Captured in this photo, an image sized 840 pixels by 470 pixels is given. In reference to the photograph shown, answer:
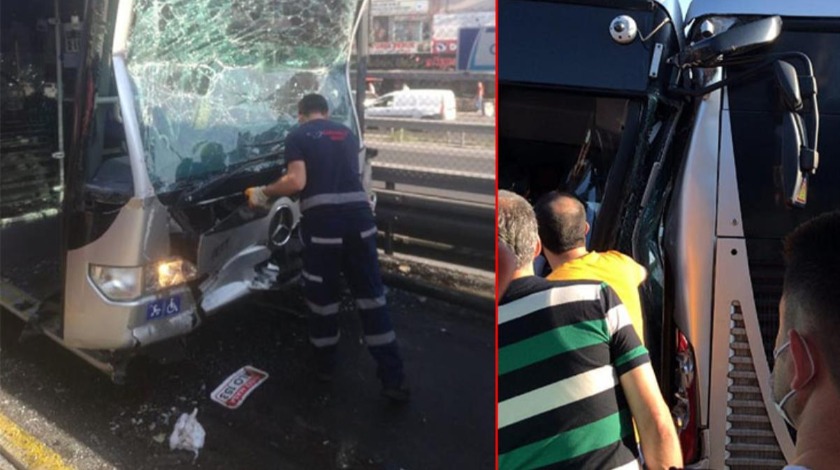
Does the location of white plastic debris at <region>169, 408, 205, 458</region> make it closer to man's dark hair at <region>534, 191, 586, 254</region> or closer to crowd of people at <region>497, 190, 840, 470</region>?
crowd of people at <region>497, 190, 840, 470</region>

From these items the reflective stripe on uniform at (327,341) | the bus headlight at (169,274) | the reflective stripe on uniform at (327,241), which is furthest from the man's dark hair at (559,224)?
the bus headlight at (169,274)

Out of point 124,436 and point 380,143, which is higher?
point 380,143

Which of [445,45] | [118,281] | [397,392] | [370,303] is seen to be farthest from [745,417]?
[118,281]


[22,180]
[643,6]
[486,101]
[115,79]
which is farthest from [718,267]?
[22,180]

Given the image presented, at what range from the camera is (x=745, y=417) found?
194cm

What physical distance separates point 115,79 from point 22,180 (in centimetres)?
118

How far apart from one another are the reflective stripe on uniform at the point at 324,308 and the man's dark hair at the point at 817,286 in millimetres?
1036

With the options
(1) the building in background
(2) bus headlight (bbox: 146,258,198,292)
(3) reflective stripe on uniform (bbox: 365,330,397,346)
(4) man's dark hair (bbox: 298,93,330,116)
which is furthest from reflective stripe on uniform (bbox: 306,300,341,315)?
(1) the building in background

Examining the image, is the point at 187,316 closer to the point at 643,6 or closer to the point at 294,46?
the point at 294,46

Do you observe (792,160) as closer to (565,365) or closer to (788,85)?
(788,85)

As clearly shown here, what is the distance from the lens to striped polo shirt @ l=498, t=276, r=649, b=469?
4.94 ft

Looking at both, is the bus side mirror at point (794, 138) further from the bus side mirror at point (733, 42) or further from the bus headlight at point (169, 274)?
the bus headlight at point (169, 274)

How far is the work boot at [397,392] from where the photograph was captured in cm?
187

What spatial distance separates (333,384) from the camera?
197cm
